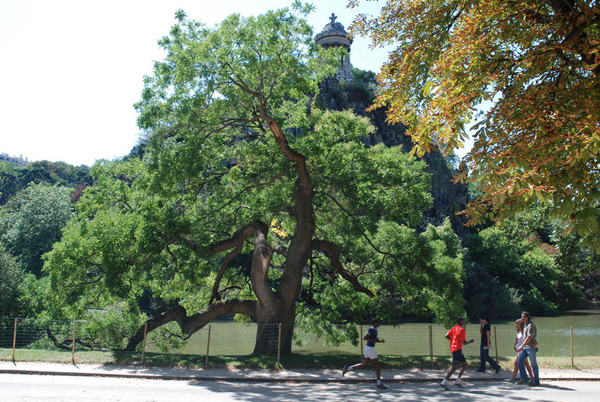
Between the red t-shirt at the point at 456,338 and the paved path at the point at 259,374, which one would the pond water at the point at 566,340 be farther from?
the red t-shirt at the point at 456,338

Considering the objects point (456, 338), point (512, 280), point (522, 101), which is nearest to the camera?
point (522, 101)

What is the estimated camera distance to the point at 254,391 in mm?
10859

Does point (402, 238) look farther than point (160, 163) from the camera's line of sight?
Yes

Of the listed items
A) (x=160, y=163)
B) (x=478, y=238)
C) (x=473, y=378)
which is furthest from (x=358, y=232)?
(x=478, y=238)

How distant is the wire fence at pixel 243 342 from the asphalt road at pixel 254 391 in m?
2.34

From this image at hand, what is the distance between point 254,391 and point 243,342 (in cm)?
1553

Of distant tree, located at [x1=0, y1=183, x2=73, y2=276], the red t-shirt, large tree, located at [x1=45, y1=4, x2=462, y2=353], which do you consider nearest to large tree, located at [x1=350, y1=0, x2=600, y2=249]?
the red t-shirt

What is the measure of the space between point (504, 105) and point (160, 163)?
35.7ft

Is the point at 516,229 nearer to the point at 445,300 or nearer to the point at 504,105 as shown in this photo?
the point at 445,300

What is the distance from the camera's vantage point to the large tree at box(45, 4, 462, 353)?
615 inches

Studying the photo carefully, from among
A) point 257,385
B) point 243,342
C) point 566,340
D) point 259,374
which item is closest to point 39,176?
point 243,342

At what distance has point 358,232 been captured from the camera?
52.1ft

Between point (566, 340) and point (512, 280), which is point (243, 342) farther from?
point (512, 280)

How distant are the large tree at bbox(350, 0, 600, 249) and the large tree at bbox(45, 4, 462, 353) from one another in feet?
21.3
